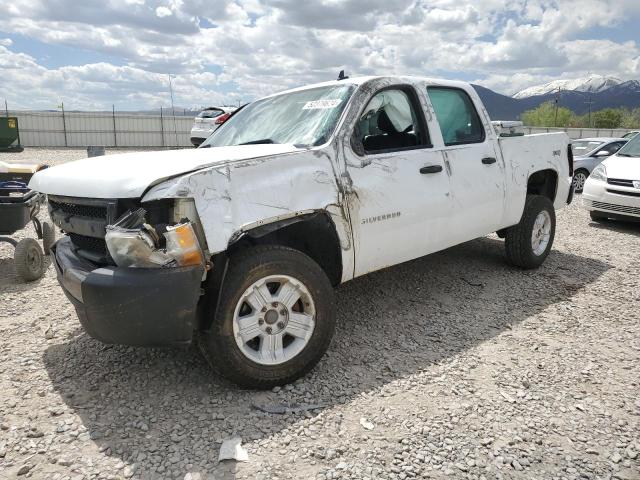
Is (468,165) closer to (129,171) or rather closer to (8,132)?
(129,171)

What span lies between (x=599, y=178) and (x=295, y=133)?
6946 millimetres

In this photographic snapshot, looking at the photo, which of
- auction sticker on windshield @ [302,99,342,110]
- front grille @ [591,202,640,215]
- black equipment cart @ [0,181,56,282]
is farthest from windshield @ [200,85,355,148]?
front grille @ [591,202,640,215]

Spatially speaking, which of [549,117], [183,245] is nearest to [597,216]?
[183,245]

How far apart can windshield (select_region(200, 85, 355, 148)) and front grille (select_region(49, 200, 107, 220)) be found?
49.9 inches

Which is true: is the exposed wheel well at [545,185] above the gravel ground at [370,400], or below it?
above

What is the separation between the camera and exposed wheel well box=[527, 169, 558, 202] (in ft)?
18.6

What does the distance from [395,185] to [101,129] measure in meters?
28.9

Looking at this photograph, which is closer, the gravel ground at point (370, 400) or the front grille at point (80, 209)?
the gravel ground at point (370, 400)

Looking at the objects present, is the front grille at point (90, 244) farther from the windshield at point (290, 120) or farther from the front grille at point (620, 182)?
the front grille at point (620, 182)

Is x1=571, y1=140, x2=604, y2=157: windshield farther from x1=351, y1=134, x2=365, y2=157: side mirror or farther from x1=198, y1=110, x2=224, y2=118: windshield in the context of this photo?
x1=198, y1=110, x2=224, y2=118: windshield

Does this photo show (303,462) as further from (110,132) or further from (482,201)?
(110,132)

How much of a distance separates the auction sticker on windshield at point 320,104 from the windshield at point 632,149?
731 centimetres

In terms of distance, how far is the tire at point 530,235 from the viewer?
5336 mm

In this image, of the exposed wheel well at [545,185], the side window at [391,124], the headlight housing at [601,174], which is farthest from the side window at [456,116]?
the headlight housing at [601,174]
